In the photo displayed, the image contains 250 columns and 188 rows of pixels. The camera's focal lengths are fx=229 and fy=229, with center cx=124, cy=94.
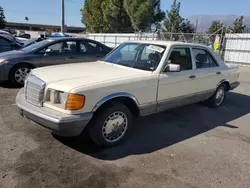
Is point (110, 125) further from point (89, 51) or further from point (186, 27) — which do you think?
point (186, 27)

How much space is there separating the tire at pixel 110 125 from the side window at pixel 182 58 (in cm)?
145

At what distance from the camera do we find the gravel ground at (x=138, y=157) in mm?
2807

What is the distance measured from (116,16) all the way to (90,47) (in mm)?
23574

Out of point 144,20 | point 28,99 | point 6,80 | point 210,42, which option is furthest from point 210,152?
point 144,20

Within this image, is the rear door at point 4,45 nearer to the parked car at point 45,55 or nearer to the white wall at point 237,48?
the parked car at point 45,55

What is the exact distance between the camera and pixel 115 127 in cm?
360

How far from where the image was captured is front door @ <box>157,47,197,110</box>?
408 cm

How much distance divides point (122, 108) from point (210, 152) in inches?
61.9

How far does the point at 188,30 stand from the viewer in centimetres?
3444

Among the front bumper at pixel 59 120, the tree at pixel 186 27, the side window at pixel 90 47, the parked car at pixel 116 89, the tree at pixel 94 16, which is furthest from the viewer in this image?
the tree at pixel 186 27

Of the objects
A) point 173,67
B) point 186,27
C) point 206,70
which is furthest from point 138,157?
point 186,27

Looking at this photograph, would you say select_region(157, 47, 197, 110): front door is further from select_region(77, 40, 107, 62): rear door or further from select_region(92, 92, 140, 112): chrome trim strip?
select_region(77, 40, 107, 62): rear door

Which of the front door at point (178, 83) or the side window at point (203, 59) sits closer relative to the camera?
the front door at point (178, 83)

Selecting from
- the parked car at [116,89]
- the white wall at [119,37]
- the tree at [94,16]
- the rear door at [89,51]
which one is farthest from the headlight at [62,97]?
the tree at [94,16]
